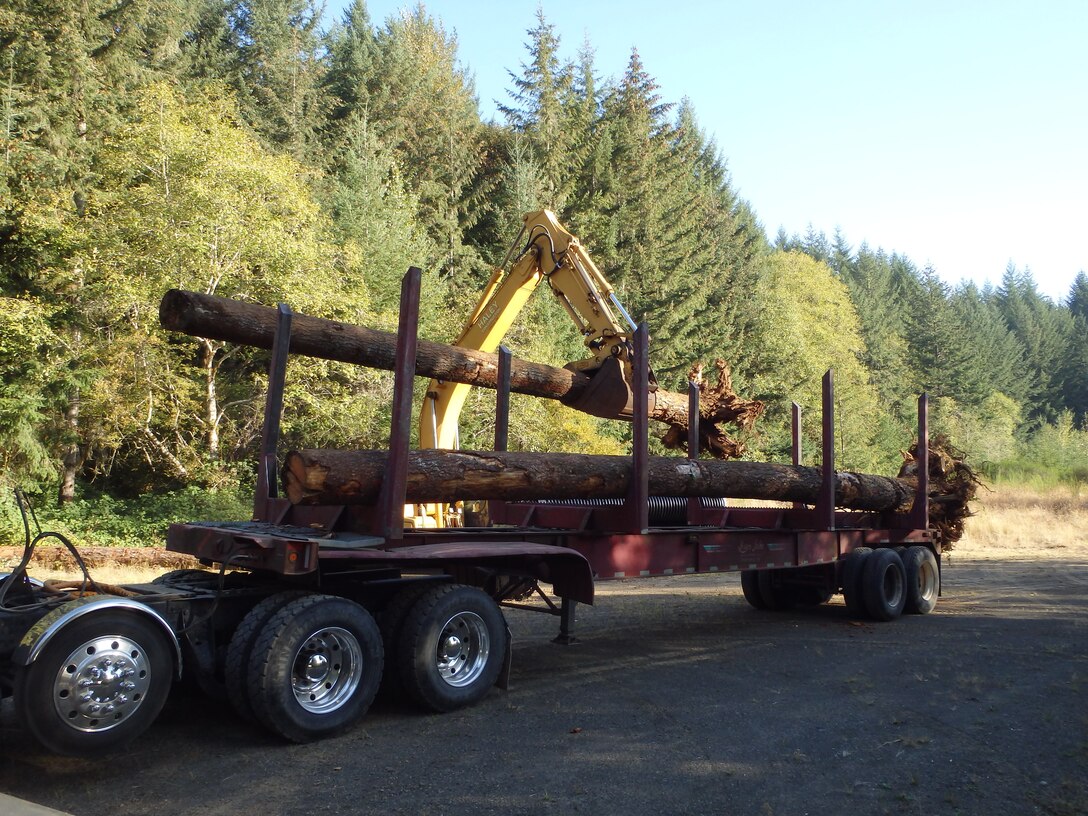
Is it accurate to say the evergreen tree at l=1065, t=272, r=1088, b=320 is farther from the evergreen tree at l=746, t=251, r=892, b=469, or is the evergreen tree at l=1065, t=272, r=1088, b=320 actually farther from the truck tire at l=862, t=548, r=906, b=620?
the truck tire at l=862, t=548, r=906, b=620

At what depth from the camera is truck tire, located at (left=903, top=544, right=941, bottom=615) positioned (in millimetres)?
11797

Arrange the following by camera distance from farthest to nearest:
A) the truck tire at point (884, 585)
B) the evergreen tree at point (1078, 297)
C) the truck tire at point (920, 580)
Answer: the evergreen tree at point (1078, 297) → the truck tire at point (920, 580) → the truck tire at point (884, 585)

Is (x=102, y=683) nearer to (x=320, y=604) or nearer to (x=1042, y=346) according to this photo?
(x=320, y=604)

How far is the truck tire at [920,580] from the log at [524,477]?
1250 mm

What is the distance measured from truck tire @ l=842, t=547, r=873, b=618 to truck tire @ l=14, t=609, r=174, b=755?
8655 mm

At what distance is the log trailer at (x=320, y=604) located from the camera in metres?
4.85

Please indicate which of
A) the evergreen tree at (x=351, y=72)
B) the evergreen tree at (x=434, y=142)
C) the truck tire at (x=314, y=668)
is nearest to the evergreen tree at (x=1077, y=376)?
the evergreen tree at (x=434, y=142)

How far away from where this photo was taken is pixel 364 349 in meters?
8.11

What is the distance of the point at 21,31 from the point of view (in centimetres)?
2508

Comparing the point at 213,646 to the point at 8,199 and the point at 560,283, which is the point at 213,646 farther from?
the point at 8,199

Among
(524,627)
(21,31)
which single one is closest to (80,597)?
(524,627)

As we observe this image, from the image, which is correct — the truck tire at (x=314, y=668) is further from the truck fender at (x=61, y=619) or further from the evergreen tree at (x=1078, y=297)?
the evergreen tree at (x=1078, y=297)

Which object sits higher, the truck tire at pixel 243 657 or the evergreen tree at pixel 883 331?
the evergreen tree at pixel 883 331

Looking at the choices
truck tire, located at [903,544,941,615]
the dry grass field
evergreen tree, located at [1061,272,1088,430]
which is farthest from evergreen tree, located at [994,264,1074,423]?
truck tire, located at [903,544,941,615]
